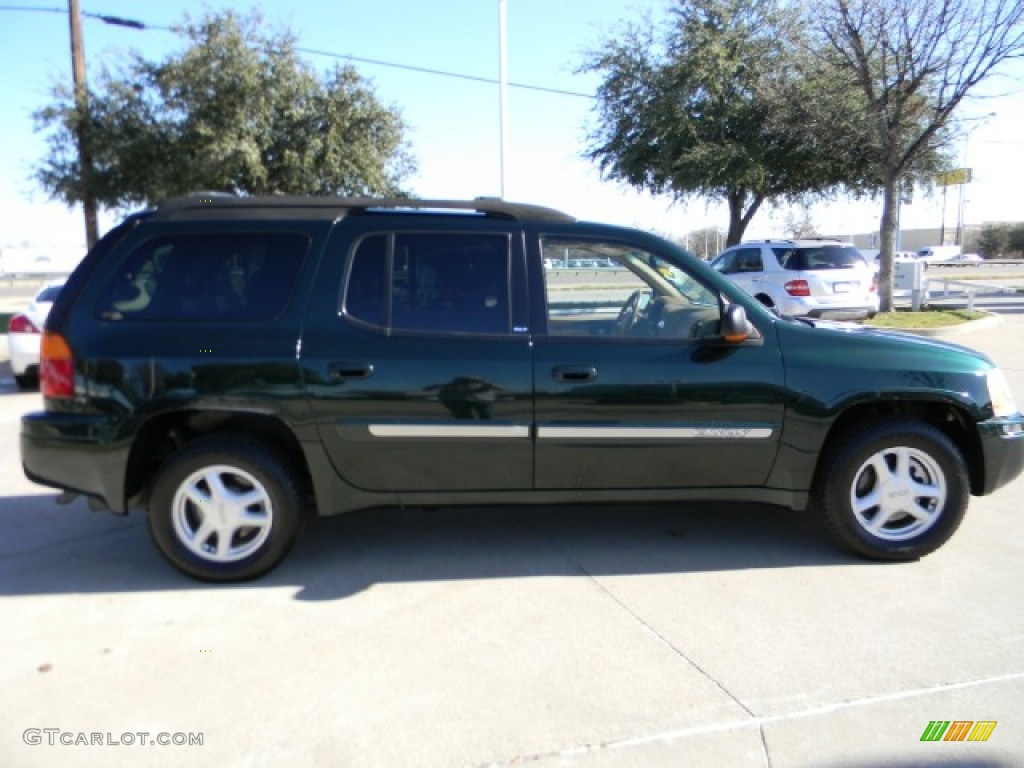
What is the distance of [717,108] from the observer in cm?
2194

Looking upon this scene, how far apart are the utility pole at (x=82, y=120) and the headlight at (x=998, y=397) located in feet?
53.3

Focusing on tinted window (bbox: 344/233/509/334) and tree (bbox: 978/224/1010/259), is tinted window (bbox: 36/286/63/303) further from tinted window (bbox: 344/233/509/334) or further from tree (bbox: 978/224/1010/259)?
tree (bbox: 978/224/1010/259)

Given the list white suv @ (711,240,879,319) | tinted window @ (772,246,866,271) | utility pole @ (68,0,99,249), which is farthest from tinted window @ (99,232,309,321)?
utility pole @ (68,0,99,249)

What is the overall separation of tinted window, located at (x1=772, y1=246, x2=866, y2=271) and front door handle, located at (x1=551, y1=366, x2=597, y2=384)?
427 inches

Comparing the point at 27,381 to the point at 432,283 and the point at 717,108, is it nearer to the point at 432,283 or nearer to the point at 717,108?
the point at 432,283

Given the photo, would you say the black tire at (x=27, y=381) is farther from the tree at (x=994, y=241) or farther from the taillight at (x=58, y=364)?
the tree at (x=994, y=241)

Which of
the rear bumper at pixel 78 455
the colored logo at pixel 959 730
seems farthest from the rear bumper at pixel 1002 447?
the rear bumper at pixel 78 455

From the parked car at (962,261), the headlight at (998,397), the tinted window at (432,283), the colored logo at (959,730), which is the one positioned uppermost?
the parked car at (962,261)

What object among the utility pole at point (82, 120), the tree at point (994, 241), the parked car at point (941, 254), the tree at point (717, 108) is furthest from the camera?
the tree at point (994, 241)

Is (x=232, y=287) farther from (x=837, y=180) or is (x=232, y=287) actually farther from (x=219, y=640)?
(x=837, y=180)

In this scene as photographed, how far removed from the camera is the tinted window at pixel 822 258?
13.7m

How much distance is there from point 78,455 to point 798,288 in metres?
12.0

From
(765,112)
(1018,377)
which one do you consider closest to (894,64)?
(765,112)

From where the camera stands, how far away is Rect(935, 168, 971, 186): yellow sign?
879 inches
